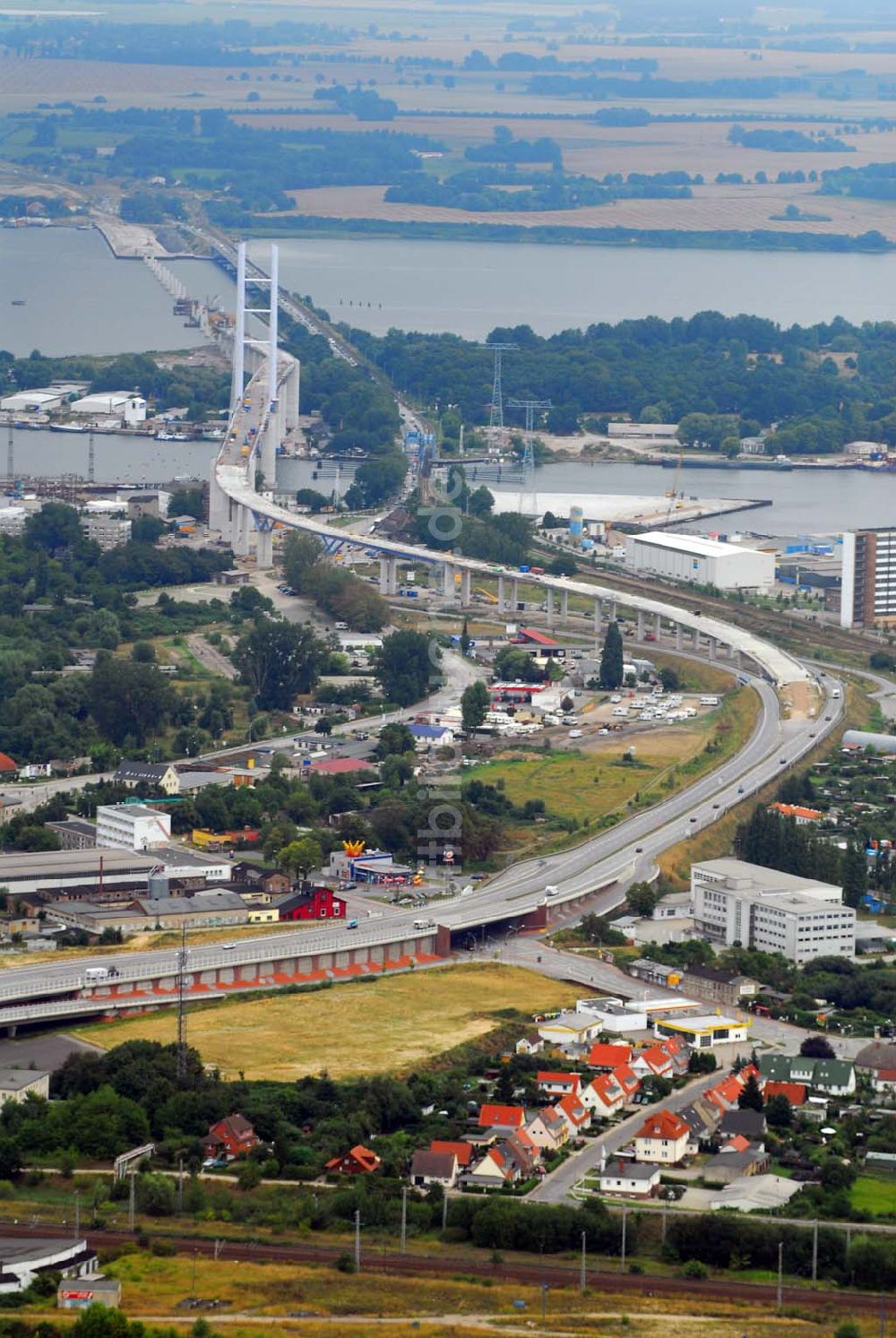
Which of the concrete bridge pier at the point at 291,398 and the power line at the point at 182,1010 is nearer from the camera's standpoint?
the power line at the point at 182,1010

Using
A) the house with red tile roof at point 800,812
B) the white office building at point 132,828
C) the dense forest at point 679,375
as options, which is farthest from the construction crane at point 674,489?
the white office building at point 132,828

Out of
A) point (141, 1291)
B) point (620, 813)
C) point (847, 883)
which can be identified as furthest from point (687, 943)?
point (141, 1291)

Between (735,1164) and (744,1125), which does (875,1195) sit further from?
(744,1125)

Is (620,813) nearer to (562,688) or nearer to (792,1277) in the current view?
(562,688)

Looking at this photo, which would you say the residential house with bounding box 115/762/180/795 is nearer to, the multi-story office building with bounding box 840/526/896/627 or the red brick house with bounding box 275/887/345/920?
the red brick house with bounding box 275/887/345/920

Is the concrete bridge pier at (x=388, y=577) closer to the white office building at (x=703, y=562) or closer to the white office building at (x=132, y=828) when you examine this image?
the white office building at (x=703, y=562)

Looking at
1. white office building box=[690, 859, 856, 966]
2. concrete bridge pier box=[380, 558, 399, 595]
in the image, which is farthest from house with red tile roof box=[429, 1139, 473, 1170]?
concrete bridge pier box=[380, 558, 399, 595]
